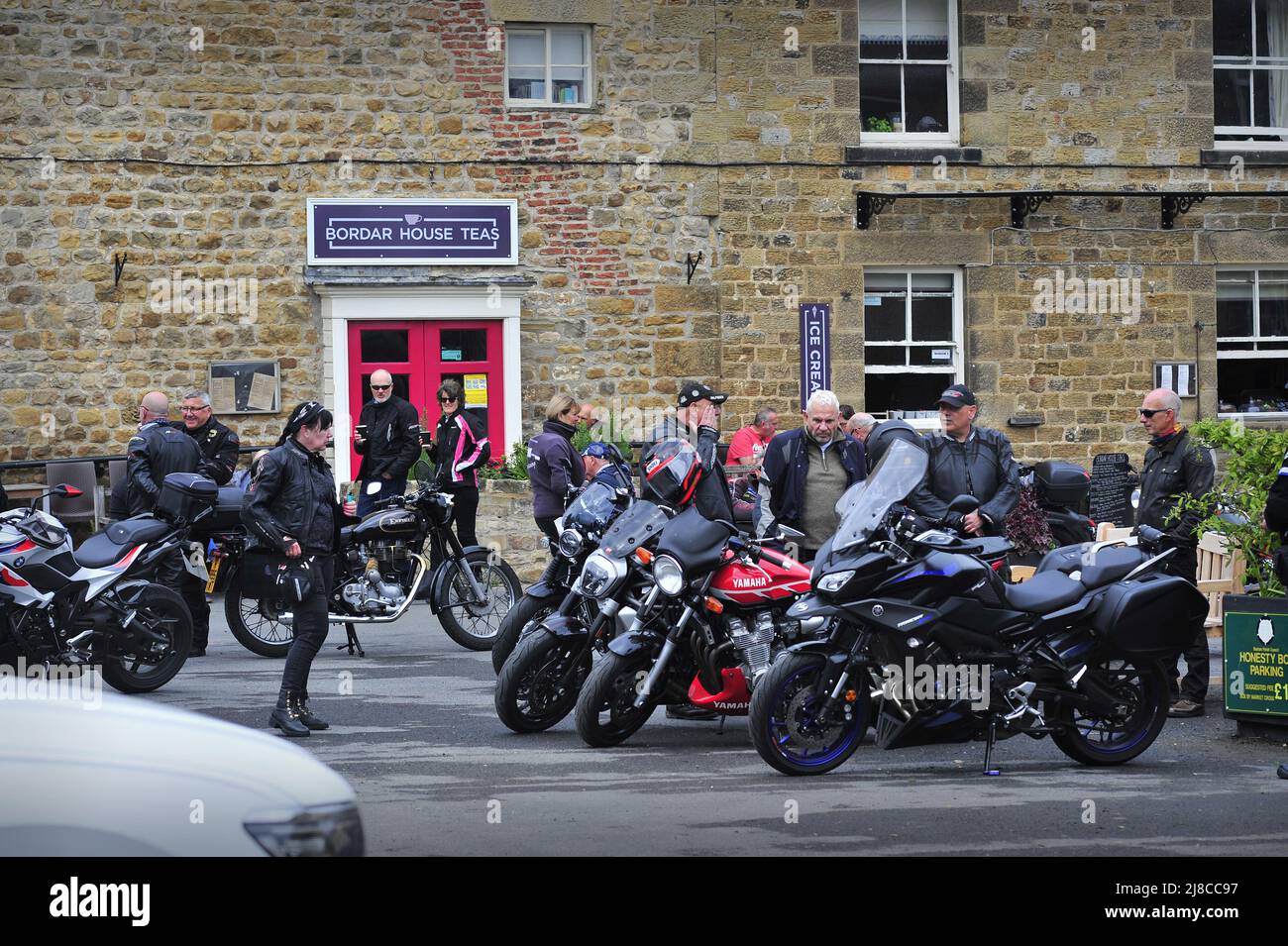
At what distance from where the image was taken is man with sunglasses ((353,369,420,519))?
15008 millimetres

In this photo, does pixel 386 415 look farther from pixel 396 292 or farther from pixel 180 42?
pixel 180 42

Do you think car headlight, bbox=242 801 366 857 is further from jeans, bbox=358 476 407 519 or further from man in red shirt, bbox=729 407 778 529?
man in red shirt, bbox=729 407 778 529

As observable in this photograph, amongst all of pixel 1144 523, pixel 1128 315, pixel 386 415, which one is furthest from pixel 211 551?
pixel 1128 315

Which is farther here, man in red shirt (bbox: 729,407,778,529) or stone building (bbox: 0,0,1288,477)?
stone building (bbox: 0,0,1288,477)

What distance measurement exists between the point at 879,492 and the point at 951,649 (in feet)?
2.68

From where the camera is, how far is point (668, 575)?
9.10 metres

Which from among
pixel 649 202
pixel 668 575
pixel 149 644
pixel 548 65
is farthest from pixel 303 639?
pixel 548 65

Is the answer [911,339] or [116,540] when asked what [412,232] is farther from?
[116,540]

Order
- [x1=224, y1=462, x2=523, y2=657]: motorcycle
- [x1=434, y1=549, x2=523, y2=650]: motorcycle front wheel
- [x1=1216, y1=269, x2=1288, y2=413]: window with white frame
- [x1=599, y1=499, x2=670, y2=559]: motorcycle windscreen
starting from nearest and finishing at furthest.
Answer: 1. [x1=599, y1=499, x2=670, y2=559]: motorcycle windscreen
2. [x1=224, y1=462, x2=523, y2=657]: motorcycle
3. [x1=434, y1=549, x2=523, y2=650]: motorcycle front wheel
4. [x1=1216, y1=269, x2=1288, y2=413]: window with white frame

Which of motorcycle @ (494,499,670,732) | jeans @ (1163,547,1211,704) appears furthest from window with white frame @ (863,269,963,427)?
motorcycle @ (494,499,670,732)

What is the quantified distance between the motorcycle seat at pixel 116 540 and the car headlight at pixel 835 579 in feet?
17.0

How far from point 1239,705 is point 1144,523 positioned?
141 centimetres

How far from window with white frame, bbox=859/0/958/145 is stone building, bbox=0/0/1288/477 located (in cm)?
4

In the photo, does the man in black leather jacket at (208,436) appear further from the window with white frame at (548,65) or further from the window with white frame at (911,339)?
the window with white frame at (911,339)
